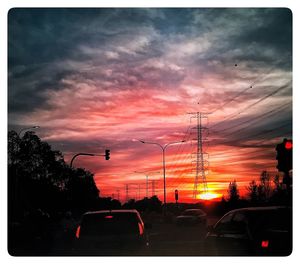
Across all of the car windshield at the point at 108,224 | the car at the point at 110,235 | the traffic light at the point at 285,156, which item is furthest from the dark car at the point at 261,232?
the car windshield at the point at 108,224

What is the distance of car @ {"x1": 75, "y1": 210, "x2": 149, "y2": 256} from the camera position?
10711 mm

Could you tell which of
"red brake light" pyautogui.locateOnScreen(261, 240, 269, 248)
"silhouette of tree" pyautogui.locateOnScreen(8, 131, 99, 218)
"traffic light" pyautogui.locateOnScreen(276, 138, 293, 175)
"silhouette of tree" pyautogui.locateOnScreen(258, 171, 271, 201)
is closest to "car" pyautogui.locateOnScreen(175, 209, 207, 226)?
"silhouette of tree" pyautogui.locateOnScreen(8, 131, 99, 218)

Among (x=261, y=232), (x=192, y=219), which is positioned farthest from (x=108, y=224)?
(x=192, y=219)

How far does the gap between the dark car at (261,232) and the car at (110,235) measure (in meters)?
2.12

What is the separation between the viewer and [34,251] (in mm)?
19016

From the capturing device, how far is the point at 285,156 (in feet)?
40.0

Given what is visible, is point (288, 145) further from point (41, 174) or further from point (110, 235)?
point (41, 174)

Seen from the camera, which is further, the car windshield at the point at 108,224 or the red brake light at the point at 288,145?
the red brake light at the point at 288,145

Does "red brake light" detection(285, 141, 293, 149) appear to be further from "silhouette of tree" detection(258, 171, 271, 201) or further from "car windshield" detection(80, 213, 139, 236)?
"silhouette of tree" detection(258, 171, 271, 201)

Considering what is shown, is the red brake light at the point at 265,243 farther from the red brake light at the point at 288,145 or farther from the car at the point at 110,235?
the red brake light at the point at 288,145

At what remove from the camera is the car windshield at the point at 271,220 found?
10.7 m

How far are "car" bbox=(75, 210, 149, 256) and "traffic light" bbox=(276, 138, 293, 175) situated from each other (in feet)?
12.1

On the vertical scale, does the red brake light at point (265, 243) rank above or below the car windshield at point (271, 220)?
below
